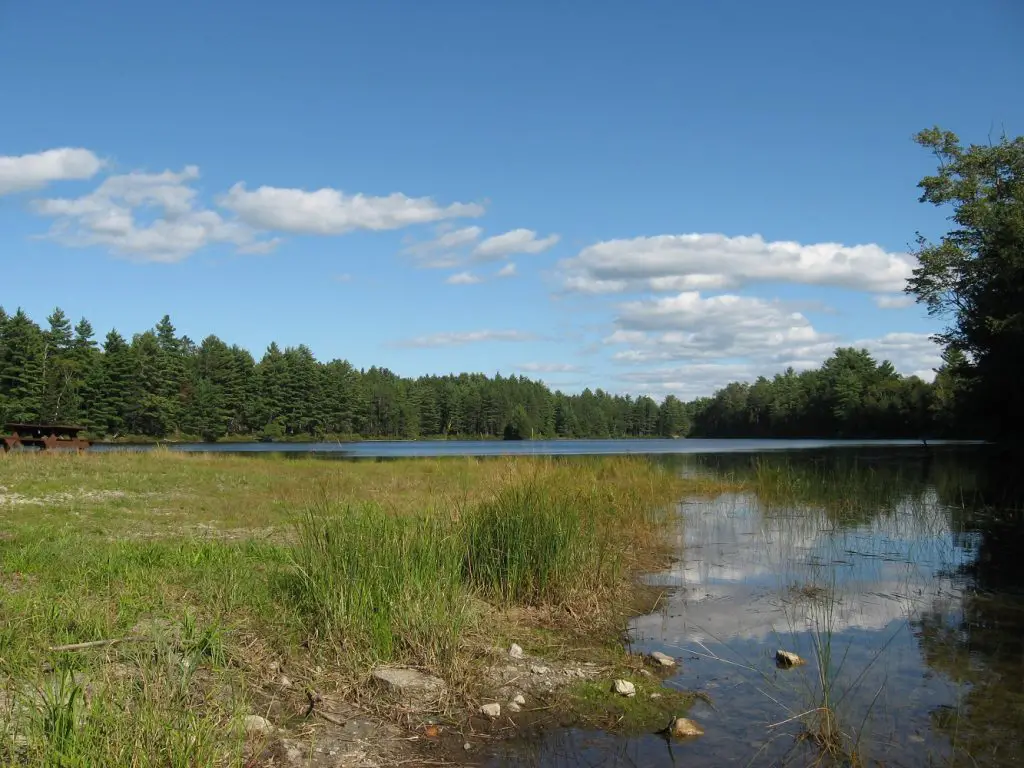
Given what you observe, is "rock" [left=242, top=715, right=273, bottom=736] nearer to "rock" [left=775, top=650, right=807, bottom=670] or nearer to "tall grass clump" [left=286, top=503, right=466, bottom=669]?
"tall grass clump" [left=286, top=503, right=466, bottom=669]

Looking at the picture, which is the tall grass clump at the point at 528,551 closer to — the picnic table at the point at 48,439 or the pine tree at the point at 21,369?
the picnic table at the point at 48,439

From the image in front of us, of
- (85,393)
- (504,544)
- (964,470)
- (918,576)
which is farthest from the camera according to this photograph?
(85,393)

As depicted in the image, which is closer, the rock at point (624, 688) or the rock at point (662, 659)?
the rock at point (624, 688)

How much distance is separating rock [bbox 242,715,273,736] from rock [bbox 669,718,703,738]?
2.90m

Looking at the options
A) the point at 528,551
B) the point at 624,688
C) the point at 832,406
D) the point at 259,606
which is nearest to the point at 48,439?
the point at 259,606

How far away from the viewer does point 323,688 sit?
5.55m

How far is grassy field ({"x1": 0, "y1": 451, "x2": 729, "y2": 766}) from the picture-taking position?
3959mm

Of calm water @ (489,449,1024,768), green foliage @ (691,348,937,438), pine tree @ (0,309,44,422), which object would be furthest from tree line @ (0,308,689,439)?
calm water @ (489,449,1024,768)

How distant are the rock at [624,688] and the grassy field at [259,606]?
1100mm

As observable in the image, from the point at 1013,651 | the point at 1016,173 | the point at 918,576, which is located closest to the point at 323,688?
the point at 1013,651

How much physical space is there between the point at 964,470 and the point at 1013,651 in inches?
1026

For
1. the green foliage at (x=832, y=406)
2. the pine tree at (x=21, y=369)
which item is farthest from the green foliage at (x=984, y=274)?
the pine tree at (x=21, y=369)

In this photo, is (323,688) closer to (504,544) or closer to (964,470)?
(504,544)

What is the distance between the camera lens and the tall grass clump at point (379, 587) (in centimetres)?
596
